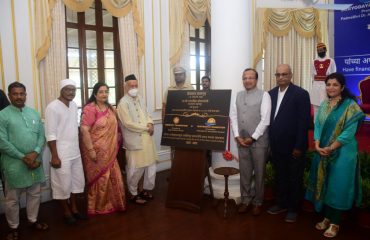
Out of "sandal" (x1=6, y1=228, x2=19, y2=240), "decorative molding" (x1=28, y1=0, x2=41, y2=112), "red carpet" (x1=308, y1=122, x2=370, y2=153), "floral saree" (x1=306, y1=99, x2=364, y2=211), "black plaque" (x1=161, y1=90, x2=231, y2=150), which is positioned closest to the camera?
"floral saree" (x1=306, y1=99, x2=364, y2=211)

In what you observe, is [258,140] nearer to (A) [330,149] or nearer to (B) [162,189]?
(A) [330,149]

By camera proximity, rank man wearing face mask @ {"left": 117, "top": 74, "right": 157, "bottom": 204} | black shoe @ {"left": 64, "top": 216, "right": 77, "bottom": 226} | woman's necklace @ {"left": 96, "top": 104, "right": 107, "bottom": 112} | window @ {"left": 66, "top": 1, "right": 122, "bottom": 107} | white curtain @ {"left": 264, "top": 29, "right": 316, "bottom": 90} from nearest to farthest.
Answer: black shoe @ {"left": 64, "top": 216, "right": 77, "bottom": 226} < woman's necklace @ {"left": 96, "top": 104, "right": 107, "bottom": 112} < man wearing face mask @ {"left": 117, "top": 74, "right": 157, "bottom": 204} < window @ {"left": 66, "top": 1, "right": 122, "bottom": 107} < white curtain @ {"left": 264, "top": 29, "right": 316, "bottom": 90}

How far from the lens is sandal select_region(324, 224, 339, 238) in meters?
3.15

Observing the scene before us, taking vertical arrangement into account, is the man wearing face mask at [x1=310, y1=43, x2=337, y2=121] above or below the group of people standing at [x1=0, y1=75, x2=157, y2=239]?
above

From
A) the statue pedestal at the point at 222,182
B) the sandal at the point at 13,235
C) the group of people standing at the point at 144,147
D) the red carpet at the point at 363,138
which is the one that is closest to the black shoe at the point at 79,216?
the group of people standing at the point at 144,147

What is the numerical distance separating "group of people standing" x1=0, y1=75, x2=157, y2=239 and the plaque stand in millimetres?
370

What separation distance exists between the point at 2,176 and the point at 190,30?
4.48 meters

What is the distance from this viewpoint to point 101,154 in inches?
150

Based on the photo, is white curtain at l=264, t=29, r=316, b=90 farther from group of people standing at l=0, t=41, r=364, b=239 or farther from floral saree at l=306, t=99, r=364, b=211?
floral saree at l=306, t=99, r=364, b=211

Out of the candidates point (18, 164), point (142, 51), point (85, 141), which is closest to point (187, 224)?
point (85, 141)

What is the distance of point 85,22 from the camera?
4992mm

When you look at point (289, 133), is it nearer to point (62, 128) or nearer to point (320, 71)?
point (62, 128)

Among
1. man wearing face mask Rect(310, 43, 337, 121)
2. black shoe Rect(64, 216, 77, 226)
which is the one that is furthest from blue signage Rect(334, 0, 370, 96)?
black shoe Rect(64, 216, 77, 226)

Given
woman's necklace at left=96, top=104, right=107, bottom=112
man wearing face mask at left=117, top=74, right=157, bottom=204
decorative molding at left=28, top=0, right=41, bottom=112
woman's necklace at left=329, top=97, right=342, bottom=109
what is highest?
decorative molding at left=28, top=0, right=41, bottom=112
